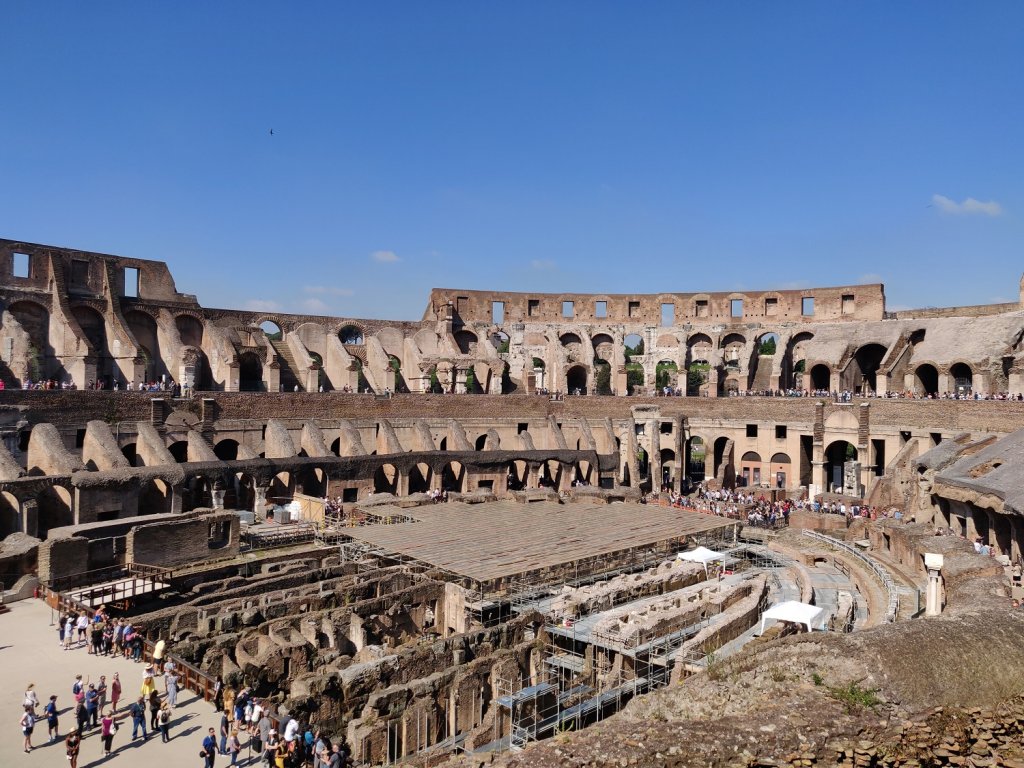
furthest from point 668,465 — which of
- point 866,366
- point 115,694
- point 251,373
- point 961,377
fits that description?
point 115,694

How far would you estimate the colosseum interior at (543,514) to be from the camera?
36.3 feet

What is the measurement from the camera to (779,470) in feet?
128

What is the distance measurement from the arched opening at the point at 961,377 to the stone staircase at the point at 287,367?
3320 centimetres

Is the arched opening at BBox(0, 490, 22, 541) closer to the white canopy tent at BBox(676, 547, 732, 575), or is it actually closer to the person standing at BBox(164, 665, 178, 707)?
the person standing at BBox(164, 665, 178, 707)

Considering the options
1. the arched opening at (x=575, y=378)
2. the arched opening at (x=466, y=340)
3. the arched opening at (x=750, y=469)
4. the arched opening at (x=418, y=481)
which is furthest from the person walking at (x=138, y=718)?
the arched opening at (x=575, y=378)

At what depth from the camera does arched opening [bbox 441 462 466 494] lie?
3522 centimetres

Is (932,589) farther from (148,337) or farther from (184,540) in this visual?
(148,337)

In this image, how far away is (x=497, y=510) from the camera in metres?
28.8

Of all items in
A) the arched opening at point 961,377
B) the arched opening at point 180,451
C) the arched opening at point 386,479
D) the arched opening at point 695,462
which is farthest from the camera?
the arched opening at point 695,462

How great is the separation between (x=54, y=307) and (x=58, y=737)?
25.9 metres

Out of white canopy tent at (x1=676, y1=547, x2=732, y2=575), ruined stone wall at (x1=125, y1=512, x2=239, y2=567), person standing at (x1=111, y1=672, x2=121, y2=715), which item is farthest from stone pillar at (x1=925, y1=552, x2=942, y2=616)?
ruined stone wall at (x1=125, y1=512, x2=239, y2=567)

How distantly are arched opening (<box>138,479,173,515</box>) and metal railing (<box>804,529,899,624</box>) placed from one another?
2280 centimetres

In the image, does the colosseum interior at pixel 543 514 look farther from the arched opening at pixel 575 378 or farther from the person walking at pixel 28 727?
the person walking at pixel 28 727

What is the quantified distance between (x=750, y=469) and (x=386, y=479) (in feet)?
63.4
